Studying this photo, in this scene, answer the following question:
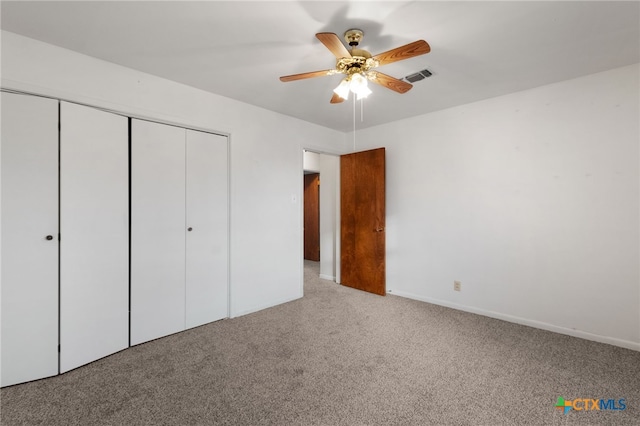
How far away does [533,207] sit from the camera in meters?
2.84

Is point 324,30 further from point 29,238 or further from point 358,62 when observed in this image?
point 29,238

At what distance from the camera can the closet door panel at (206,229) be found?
2.82 meters

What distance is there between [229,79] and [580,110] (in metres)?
3.29

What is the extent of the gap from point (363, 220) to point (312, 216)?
255 centimetres

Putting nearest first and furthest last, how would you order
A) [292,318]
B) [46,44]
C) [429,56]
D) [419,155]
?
[46,44], [429,56], [292,318], [419,155]

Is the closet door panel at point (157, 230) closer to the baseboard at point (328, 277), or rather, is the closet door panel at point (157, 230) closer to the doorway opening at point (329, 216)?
the doorway opening at point (329, 216)

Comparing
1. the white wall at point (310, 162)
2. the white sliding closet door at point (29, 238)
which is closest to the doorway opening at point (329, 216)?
the white wall at point (310, 162)

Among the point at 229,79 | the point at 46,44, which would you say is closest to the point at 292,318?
the point at 229,79

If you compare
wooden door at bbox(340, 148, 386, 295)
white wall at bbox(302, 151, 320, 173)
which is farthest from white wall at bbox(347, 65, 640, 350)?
white wall at bbox(302, 151, 320, 173)

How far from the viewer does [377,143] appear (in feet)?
13.5

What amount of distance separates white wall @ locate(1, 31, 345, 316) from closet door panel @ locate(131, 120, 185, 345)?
0.26m

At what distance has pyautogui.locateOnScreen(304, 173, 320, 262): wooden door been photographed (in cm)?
633

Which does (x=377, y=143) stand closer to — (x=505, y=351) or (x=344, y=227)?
(x=344, y=227)

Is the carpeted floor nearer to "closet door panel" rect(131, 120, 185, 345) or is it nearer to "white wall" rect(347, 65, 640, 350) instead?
"closet door panel" rect(131, 120, 185, 345)
